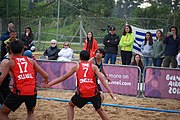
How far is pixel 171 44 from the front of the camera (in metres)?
11.3

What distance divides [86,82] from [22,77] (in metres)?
1.16

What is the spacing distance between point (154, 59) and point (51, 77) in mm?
3522

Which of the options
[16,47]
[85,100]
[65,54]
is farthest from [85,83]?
[65,54]

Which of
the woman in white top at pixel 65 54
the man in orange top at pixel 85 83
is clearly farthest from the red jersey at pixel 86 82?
the woman in white top at pixel 65 54

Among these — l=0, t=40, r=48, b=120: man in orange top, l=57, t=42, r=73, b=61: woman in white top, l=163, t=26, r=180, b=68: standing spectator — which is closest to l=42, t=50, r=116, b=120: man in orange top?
l=0, t=40, r=48, b=120: man in orange top

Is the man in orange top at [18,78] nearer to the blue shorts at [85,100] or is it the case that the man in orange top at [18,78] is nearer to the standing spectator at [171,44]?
the blue shorts at [85,100]

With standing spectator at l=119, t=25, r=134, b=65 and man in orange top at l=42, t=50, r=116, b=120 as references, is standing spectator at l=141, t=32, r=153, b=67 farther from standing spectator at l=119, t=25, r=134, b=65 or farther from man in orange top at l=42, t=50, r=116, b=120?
man in orange top at l=42, t=50, r=116, b=120

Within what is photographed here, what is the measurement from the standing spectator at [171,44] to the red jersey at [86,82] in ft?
18.8

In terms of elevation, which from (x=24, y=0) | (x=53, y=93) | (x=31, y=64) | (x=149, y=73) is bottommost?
(x=53, y=93)

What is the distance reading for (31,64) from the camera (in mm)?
5762

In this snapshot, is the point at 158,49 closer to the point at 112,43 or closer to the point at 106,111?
the point at 112,43

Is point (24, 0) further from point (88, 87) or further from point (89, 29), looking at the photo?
point (88, 87)

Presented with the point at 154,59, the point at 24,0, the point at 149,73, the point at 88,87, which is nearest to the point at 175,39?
the point at 154,59

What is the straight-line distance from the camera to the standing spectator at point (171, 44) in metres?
11.2
